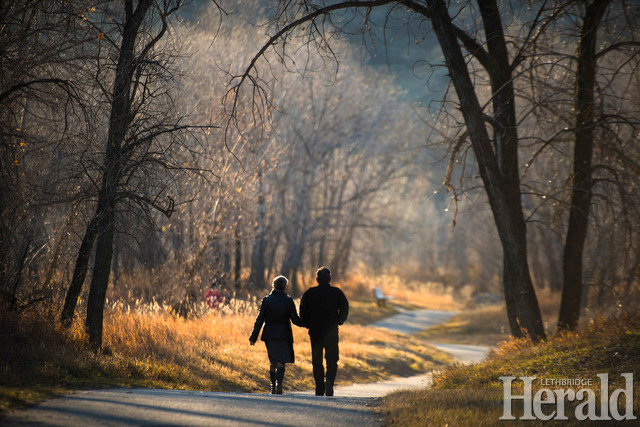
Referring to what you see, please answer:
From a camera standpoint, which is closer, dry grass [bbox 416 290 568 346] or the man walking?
the man walking

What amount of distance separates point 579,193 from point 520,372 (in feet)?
16.8

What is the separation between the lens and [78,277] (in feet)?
32.0

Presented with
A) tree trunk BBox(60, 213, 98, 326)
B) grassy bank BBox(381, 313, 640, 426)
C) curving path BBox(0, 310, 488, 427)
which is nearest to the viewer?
curving path BBox(0, 310, 488, 427)

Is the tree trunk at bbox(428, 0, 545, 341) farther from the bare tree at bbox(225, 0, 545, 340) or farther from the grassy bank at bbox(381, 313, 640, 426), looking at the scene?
the grassy bank at bbox(381, 313, 640, 426)

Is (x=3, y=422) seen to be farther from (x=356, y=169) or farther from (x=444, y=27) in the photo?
(x=356, y=169)

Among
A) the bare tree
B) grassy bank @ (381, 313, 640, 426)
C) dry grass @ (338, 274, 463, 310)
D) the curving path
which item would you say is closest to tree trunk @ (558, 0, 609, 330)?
the bare tree

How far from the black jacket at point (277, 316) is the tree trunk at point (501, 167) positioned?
5235 mm

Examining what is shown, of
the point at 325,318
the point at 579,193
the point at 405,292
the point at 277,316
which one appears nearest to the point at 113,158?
the point at 277,316

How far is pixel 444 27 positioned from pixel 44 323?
28.8ft

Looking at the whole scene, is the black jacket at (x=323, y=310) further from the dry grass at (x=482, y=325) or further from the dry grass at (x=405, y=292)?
the dry grass at (x=405, y=292)

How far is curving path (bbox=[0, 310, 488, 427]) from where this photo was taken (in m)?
5.46

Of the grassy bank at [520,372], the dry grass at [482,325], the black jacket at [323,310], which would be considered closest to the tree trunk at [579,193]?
the grassy bank at [520,372]

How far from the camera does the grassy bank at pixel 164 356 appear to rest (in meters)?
7.49

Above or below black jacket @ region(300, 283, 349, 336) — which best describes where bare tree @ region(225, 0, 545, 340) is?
above
